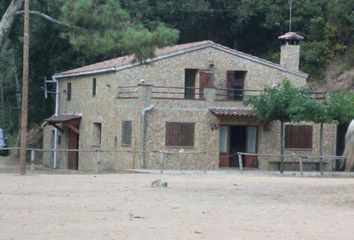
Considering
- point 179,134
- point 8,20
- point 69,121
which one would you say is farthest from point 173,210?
point 69,121

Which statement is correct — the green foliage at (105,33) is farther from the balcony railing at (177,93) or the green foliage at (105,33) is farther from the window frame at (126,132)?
the balcony railing at (177,93)

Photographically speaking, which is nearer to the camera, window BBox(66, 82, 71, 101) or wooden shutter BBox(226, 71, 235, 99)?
wooden shutter BBox(226, 71, 235, 99)

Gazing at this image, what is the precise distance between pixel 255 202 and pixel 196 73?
22.8m

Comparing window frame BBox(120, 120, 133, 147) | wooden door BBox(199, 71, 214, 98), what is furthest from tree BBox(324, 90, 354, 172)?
window frame BBox(120, 120, 133, 147)

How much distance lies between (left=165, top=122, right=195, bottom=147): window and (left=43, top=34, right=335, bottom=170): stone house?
0.16 feet

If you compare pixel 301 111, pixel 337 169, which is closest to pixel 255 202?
pixel 301 111

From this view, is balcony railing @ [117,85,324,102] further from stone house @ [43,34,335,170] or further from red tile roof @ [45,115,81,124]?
red tile roof @ [45,115,81,124]

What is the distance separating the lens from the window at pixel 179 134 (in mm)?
40938

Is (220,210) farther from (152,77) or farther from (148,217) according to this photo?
(152,77)

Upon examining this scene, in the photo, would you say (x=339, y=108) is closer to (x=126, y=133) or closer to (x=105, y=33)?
(x=126, y=133)

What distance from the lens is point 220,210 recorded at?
61.6ft

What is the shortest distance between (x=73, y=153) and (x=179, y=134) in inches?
362

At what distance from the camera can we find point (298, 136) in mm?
43375

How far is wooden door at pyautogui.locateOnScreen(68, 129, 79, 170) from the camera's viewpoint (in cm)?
4751
